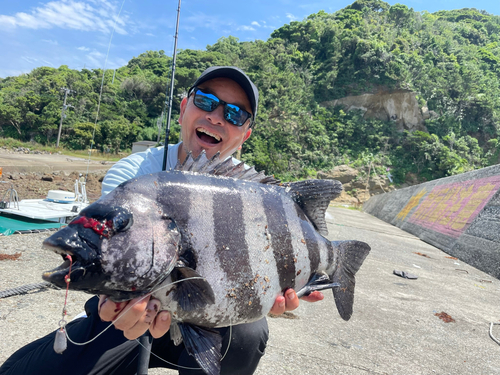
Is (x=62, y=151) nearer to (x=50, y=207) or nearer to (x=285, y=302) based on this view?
(x=50, y=207)

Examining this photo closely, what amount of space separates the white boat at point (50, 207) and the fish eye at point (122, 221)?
7.20 metres

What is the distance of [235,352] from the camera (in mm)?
1720

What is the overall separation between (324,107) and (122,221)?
4489cm

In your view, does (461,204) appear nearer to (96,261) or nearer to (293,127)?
(96,261)

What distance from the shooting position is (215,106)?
1.95 meters

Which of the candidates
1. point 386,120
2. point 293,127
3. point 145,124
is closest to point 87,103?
point 145,124

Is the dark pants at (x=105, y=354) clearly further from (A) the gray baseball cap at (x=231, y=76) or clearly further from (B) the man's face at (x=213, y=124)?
(A) the gray baseball cap at (x=231, y=76)

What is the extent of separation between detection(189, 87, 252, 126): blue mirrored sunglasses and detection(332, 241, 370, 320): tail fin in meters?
1.00

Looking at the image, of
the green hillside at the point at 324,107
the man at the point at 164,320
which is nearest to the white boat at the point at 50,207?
the man at the point at 164,320

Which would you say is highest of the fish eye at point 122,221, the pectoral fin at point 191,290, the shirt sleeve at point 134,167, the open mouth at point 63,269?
the shirt sleeve at point 134,167

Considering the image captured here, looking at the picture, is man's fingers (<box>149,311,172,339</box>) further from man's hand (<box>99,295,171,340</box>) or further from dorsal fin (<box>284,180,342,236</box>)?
dorsal fin (<box>284,180,342,236</box>)

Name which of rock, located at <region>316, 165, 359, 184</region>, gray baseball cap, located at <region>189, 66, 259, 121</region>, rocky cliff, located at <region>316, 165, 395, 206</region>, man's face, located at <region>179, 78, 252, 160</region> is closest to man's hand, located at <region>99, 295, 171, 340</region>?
man's face, located at <region>179, 78, 252, 160</region>

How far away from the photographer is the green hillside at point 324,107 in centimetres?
3566

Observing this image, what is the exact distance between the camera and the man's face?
1.94 meters
